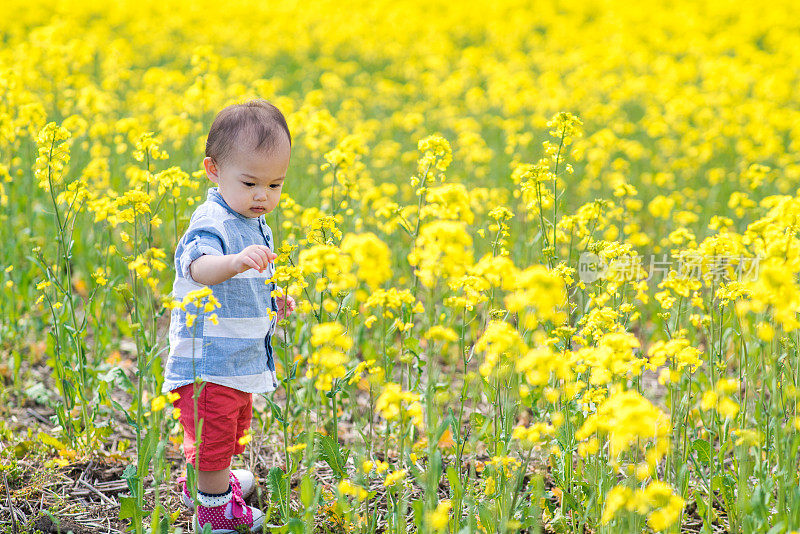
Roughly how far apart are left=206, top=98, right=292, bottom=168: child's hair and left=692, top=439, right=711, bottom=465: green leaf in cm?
203

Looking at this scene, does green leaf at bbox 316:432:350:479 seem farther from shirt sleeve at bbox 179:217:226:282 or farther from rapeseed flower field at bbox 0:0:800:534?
shirt sleeve at bbox 179:217:226:282

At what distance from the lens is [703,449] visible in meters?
3.12

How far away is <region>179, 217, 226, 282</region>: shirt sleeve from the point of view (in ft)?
8.94

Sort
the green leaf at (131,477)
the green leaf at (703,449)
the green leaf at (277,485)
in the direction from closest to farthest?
the green leaf at (131,477)
the green leaf at (277,485)
the green leaf at (703,449)

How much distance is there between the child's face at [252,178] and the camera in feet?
9.30

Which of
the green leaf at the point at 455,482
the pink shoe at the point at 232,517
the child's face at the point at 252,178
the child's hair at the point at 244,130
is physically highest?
the child's hair at the point at 244,130

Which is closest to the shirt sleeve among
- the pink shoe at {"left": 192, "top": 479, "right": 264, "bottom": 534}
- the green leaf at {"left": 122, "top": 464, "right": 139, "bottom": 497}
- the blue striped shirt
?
the blue striped shirt

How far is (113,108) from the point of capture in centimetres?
809

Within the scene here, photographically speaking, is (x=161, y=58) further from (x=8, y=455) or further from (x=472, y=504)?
(x=472, y=504)

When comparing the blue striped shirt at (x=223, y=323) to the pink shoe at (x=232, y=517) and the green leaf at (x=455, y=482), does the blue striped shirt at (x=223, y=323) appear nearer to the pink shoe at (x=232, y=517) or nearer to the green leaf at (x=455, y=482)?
the pink shoe at (x=232, y=517)

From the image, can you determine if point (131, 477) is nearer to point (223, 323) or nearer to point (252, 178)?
point (223, 323)

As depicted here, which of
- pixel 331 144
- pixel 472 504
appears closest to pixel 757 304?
pixel 472 504

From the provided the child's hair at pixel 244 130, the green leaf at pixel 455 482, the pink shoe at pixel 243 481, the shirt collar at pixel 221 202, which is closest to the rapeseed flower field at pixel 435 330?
the green leaf at pixel 455 482

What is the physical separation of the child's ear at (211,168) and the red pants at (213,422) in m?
0.79
